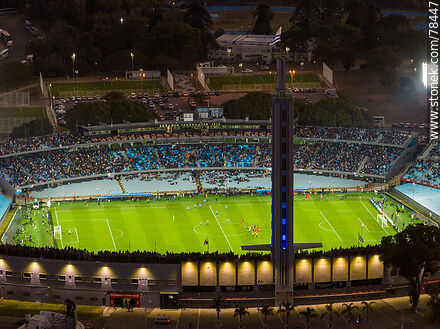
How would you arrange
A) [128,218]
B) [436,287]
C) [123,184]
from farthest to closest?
[123,184], [128,218], [436,287]

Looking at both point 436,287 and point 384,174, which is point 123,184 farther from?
point 436,287

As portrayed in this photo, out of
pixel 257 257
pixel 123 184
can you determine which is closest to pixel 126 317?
pixel 257 257

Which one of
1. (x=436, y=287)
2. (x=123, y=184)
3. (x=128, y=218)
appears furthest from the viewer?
(x=123, y=184)

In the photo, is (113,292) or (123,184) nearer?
(113,292)

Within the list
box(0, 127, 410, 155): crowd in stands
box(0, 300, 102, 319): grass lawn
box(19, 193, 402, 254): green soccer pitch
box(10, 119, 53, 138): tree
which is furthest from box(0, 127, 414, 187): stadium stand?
box(0, 300, 102, 319): grass lawn

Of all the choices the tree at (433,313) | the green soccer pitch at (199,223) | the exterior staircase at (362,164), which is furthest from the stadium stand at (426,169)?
the tree at (433,313)

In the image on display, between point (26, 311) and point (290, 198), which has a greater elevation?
point (290, 198)

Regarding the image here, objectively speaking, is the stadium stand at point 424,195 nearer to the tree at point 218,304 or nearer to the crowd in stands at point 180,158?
the crowd in stands at point 180,158
